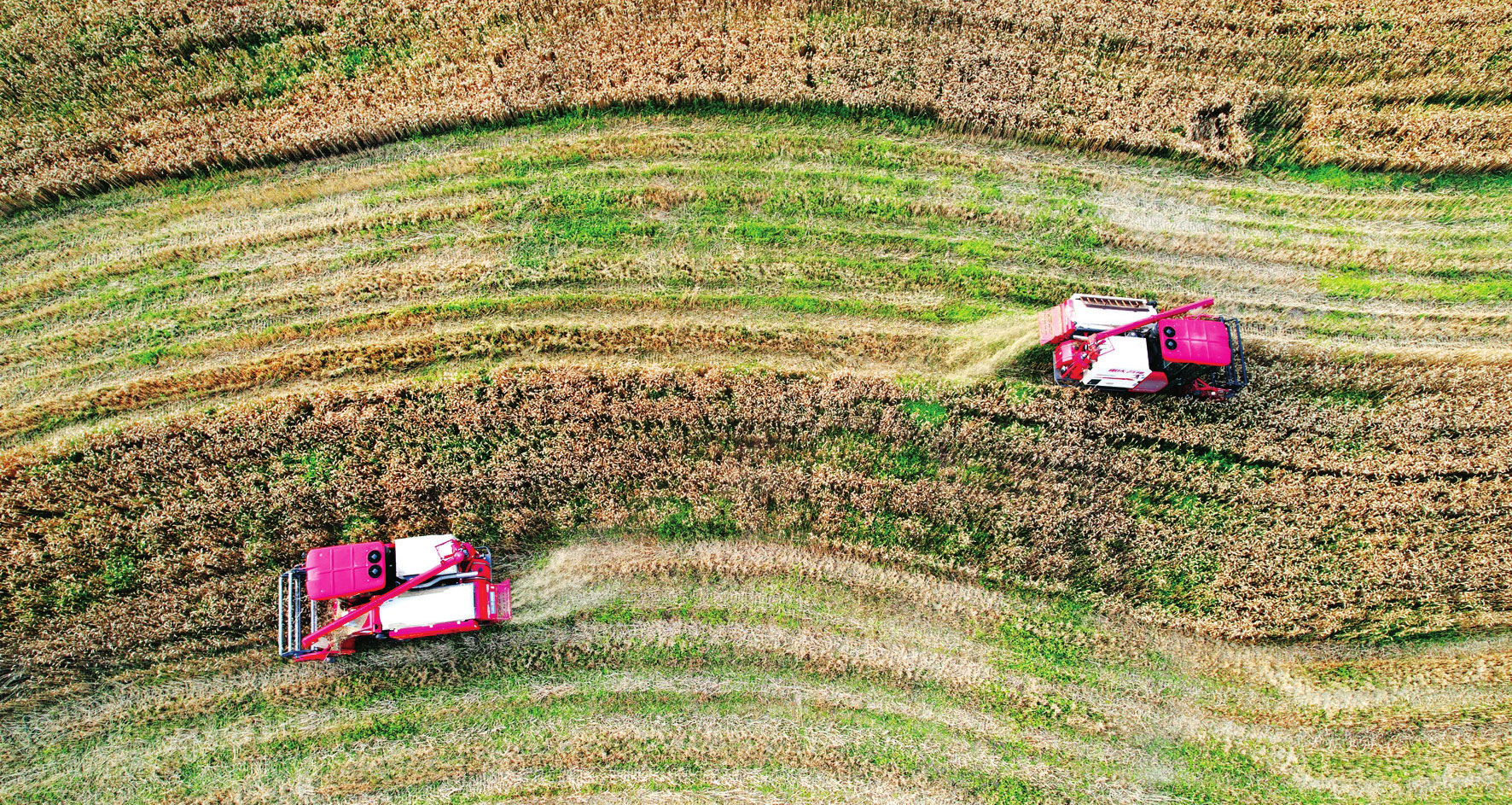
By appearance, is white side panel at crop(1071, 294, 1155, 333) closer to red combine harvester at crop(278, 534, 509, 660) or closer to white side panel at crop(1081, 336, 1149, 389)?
white side panel at crop(1081, 336, 1149, 389)

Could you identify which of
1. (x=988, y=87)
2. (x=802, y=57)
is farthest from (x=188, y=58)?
(x=988, y=87)

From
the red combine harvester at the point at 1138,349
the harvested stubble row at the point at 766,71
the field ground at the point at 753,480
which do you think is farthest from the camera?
the harvested stubble row at the point at 766,71

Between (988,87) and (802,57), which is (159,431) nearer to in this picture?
(802,57)

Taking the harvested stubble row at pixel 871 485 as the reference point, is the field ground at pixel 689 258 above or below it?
above

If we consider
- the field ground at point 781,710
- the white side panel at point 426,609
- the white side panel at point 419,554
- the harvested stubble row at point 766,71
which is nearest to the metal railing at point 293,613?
the field ground at point 781,710

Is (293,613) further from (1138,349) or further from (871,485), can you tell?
(1138,349)

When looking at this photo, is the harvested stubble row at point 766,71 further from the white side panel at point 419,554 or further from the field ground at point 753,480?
the white side panel at point 419,554
